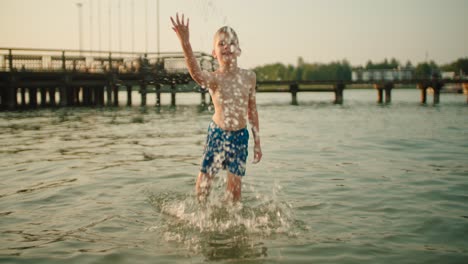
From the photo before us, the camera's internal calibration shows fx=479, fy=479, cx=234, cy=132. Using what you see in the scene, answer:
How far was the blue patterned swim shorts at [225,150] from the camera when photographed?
4.39 metres

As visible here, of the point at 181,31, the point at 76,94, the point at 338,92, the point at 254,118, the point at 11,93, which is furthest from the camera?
the point at 338,92

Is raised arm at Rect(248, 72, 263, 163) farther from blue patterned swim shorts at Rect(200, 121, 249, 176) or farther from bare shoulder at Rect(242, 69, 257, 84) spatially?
blue patterned swim shorts at Rect(200, 121, 249, 176)

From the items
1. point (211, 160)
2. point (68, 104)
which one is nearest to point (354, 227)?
point (211, 160)

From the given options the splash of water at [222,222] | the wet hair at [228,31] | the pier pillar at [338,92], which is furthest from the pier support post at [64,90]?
the wet hair at [228,31]

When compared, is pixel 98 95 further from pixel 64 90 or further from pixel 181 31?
pixel 181 31

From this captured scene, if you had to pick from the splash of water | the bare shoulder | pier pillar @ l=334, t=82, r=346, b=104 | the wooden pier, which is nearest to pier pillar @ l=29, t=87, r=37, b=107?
the wooden pier

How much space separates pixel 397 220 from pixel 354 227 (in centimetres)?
51

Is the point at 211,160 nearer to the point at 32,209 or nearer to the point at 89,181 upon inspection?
the point at 32,209

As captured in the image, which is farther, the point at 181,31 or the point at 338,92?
the point at 338,92

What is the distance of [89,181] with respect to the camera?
6.59 meters

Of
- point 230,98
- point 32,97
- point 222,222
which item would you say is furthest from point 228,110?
point 32,97

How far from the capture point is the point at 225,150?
4.41 metres

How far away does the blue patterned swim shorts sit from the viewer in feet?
14.4

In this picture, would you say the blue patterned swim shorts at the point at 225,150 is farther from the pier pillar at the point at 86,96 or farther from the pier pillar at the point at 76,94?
the pier pillar at the point at 76,94
